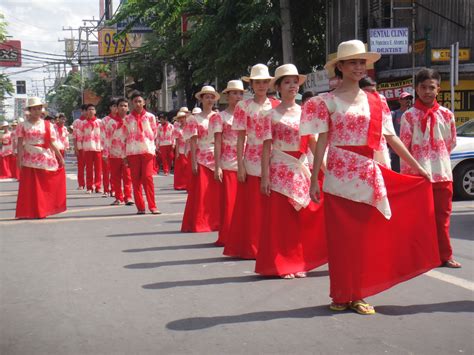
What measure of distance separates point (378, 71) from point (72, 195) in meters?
13.6

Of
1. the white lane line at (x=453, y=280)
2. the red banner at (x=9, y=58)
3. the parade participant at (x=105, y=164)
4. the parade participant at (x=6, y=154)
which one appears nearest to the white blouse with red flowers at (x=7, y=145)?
the parade participant at (x=6, y=154)

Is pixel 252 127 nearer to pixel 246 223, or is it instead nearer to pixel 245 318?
pixel 246 223

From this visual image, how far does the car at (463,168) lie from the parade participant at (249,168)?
6.34 metres

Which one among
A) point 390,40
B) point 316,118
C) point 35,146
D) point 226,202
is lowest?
point 226,202

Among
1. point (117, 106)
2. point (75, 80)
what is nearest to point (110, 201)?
point (117, 106)

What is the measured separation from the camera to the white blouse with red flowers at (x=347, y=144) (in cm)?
589

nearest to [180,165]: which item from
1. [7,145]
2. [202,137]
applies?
[202,137]

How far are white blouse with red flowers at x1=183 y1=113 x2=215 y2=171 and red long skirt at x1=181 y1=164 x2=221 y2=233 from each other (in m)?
0.12

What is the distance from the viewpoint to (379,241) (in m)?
5.93

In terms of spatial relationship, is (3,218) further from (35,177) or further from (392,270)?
(392,270)

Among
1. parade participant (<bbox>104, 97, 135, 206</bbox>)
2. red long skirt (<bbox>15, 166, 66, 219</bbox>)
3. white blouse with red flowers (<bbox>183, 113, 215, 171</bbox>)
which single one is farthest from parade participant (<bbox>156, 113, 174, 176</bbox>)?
white blouse with red flowers (<bbox>183, 113, 215, 171</bbox>)

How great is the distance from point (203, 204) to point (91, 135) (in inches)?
333

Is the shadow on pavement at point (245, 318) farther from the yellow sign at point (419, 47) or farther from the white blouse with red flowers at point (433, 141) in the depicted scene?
the yellow sign at point (419, 47)

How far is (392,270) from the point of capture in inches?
237
